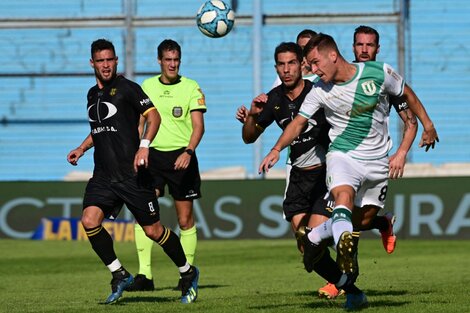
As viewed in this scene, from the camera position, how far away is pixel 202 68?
29.4m

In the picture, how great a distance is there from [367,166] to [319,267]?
956mm

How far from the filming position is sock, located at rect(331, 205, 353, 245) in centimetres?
838

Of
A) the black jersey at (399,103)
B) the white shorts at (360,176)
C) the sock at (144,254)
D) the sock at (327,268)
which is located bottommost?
the sock at (144,254)

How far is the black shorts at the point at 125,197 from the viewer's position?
10.1 m

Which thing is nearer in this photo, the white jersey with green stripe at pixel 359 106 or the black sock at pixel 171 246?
the white jersey with green stripe at pixel 359 106

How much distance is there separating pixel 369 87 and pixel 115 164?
8.04 ft

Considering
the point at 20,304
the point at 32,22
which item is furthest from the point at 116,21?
the point at 20,304

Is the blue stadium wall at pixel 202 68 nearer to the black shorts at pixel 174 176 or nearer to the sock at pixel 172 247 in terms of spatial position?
the black shorts at pixel 174 176

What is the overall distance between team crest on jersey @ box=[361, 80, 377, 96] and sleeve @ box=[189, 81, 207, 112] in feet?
11.1

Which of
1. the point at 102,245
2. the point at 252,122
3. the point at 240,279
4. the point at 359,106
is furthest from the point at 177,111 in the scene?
the point at 359,106

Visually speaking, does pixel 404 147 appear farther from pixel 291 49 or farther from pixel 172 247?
pixel 172 247

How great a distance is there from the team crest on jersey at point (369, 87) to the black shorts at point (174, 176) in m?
3.68

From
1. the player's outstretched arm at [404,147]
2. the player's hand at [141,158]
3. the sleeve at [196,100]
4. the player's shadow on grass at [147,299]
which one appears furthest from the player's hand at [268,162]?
A: the sleeve at [196,100]

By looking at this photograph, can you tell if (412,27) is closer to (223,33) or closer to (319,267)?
(223,33)
